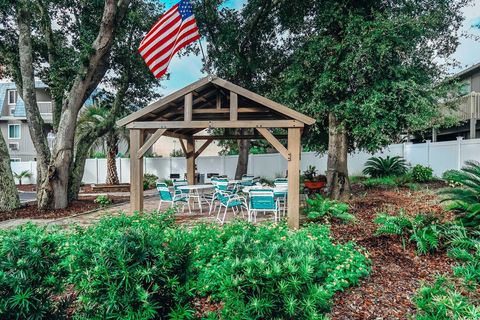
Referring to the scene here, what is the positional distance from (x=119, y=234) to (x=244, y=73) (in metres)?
12.1

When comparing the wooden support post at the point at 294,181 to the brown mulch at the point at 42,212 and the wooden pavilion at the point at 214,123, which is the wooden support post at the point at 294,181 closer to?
the wooden pavilion at the point at 214,123

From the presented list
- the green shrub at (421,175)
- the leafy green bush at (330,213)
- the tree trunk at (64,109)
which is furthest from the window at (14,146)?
the green shrub at (421,175)

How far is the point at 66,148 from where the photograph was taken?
9.66 meters

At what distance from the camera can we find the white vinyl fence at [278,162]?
1331 cm

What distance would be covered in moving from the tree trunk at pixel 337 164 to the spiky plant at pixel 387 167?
18.5 feet

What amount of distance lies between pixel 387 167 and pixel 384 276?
11.4 m

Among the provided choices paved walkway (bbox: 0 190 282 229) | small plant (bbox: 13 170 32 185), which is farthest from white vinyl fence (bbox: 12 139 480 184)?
paved walkway (bbox: 0 190 282 229)

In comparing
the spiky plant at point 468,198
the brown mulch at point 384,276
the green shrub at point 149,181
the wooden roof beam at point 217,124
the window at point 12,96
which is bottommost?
the brown mulch at point 384,276

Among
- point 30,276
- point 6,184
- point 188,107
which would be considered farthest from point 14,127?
point 30,276

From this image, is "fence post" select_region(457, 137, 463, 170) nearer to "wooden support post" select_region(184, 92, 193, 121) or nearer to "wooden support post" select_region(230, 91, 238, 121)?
"wooden support post" select_region(230, 91, 238, 121)

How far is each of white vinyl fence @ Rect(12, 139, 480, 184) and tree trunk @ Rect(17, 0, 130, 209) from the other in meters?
9.67

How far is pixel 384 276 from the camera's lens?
436 centimetres

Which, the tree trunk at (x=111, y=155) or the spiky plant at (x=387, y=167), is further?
the tree trunk at (x=111, y=155)

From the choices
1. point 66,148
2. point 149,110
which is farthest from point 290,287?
point 66,148
